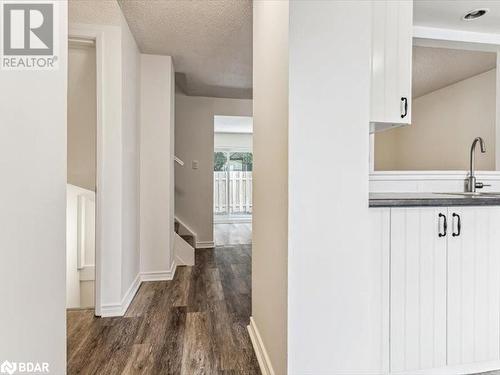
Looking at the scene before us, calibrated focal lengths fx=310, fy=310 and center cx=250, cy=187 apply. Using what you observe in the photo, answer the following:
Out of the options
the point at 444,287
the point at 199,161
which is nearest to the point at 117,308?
the point at 444,287

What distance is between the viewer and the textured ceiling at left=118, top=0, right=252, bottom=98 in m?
2.44

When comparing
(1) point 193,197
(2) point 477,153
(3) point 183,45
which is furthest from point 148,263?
(2) point 477,153

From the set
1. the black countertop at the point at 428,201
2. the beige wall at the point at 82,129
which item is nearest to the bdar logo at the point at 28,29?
the black countertop at the point at 428,201

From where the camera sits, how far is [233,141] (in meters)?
8.80

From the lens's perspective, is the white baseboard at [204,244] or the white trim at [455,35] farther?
the white baseboard at [204,244]

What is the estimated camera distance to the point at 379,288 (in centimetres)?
149

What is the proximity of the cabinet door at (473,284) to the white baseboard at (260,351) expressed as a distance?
925 millimetres

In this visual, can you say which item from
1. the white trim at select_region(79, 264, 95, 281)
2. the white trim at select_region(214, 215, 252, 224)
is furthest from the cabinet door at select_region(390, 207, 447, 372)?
the white trim at select_region(214, 215, 252, 224)

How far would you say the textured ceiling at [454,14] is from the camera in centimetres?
220

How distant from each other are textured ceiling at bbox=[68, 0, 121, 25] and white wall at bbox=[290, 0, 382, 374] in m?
1.72

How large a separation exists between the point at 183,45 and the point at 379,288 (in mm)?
2864

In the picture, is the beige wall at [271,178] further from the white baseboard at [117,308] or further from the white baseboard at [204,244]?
the white baseboard at [204,244]

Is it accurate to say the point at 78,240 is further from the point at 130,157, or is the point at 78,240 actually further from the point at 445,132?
the point at 445,132

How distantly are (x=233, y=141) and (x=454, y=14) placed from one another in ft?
22.3
